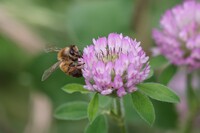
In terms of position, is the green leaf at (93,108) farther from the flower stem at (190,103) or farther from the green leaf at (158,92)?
the flower stem at (190,103)

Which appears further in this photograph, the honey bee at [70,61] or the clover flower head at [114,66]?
the honey bee at [70,61]

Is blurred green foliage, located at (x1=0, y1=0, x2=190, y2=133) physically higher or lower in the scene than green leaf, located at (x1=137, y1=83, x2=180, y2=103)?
higher

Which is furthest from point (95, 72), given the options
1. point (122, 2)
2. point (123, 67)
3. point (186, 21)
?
point (122, 2)

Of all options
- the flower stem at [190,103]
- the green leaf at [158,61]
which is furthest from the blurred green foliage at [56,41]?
the green leaf at [158,61]

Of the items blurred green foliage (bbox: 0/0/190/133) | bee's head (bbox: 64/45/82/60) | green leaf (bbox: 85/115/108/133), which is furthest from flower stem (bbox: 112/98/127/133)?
blurred green foliage (bbox: 0/0/190/133)

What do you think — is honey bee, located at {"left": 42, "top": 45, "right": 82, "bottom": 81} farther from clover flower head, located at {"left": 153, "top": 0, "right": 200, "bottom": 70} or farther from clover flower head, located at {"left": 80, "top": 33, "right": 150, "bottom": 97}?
clover flower head, located at {"left": 153, "top": 0, "right": 200, "bottom": 70}

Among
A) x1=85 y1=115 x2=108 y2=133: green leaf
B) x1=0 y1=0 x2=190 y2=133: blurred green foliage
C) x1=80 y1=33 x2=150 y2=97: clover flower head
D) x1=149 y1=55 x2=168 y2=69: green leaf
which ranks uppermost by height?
x1=0 y1=0 x2=190 y2=133: blurred green foliage
